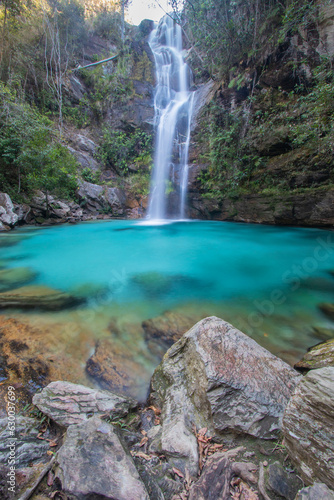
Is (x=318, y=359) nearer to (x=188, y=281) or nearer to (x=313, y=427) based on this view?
(x=313, y=427)

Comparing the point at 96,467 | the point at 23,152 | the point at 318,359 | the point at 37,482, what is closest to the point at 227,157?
the point at 23,152

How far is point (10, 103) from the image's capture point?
9.47m

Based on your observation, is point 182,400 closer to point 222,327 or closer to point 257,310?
point 222,327

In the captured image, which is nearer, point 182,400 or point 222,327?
point 182,400

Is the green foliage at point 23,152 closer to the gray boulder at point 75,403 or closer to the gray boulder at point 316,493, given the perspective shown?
the gray boulder at point 75,403

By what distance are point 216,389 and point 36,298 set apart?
3.05 meters

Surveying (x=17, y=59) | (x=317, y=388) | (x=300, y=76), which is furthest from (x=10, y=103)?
(x=317, y=388)

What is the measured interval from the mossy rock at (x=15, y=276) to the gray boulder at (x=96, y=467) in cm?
343

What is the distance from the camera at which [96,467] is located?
105cm

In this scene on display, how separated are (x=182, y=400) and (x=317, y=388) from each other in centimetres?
94

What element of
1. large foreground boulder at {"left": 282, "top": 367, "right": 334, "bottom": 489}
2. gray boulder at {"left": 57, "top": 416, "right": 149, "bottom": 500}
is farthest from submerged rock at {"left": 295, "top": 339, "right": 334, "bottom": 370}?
gray boulder at {"left": 57, "top": 416, "right": 149, "bottom": 500}

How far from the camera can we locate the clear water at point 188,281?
267 cm

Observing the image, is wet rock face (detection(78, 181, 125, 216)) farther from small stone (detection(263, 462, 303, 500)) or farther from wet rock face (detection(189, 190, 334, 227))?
small stone (detection(263, 462, 303, 500))

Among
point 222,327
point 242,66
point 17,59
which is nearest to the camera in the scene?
point 222,327
